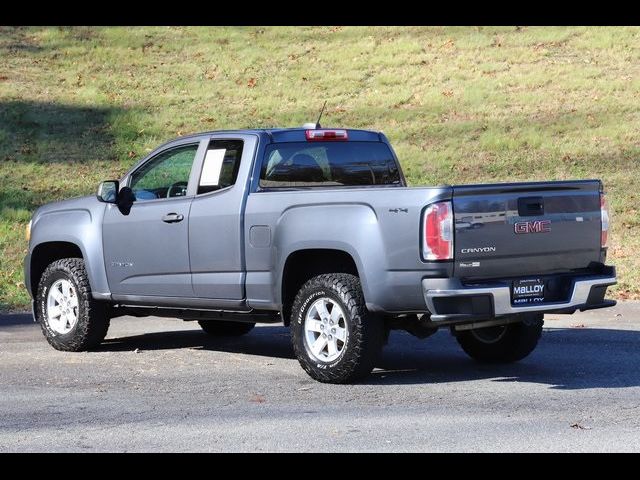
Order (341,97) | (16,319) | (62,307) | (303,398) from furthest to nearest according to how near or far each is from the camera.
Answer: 1. (341,97)
2. (16,319)
3. (62,307)
4. (303,398)

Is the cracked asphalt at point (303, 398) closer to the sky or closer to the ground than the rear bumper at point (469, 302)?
closer to the ground

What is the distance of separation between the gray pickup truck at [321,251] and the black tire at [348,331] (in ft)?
0.04

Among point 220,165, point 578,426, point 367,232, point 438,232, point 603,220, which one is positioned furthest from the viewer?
point 220,165

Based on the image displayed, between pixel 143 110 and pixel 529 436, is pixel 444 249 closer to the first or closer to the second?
pixel 529 436

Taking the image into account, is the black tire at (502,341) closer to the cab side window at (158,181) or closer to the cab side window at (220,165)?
the cab side window at (220,165)

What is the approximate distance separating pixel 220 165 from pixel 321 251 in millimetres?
1369

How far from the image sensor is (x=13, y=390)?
8695mm

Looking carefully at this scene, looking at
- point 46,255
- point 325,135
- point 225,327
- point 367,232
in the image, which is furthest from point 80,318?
point 367,232

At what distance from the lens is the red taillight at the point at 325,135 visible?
32.6 feet

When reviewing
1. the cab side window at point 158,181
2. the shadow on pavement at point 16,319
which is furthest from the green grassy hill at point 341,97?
the cab side window at point 158,181

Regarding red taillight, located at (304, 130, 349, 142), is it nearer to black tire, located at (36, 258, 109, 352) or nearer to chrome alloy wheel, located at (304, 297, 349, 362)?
chrome alloy wheel, located at (304, 297, 349, 362)

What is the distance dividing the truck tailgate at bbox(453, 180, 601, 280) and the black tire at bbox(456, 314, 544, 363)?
1.01 meters

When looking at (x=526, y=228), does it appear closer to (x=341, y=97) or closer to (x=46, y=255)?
(x=46, y=255)

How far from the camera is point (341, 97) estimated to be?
89.7 feet
